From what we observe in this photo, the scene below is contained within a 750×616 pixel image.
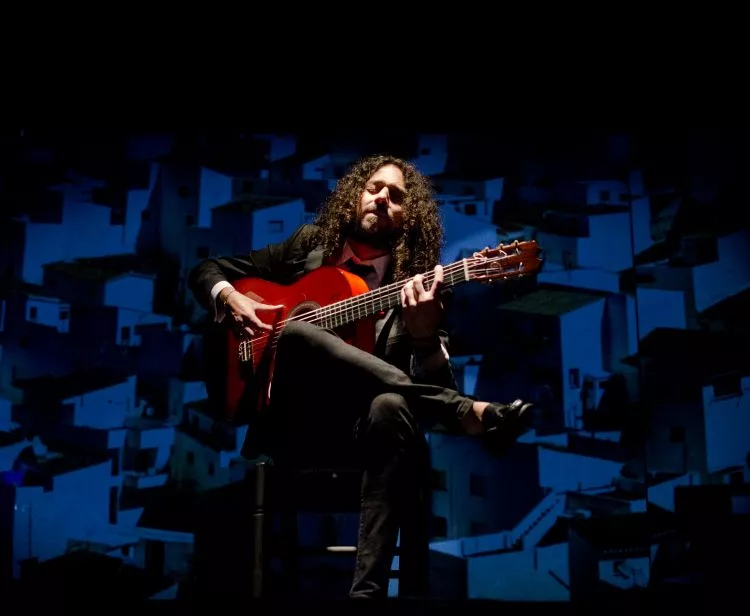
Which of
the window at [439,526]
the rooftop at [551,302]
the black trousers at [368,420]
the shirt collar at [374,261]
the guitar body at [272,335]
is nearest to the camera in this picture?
the black trousers at [368,420]

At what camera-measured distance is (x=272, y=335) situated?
212cm

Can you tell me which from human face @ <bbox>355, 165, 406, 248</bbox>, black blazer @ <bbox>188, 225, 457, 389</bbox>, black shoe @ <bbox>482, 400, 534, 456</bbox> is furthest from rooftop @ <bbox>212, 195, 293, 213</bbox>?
black shoe @ <bbox>482, 400, 534, 456</bbox>

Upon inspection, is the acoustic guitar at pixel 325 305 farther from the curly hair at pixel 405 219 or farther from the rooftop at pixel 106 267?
the rooftop at pixel 106 267

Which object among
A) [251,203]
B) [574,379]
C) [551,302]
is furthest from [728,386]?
[251,203]

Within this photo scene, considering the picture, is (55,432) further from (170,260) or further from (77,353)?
(170,260)

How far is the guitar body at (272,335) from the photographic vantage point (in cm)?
209

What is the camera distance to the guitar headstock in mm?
1993

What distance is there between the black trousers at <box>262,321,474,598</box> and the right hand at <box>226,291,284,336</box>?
12.3 inches

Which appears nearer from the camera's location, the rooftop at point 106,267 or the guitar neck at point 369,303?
the guitar neck at point 369,303

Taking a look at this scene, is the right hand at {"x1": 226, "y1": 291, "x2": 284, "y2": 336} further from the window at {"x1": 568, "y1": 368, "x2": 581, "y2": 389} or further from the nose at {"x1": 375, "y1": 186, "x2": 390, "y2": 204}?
the window at {"x1": 568, "y1": 368, "x2": 581, "y2": 389}

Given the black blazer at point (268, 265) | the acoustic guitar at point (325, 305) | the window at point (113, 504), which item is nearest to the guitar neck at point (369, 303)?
the acoustic guitar at point (325, 305)

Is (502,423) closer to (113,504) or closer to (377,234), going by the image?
(377,234)

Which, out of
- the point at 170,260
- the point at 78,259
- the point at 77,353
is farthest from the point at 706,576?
the point at 78,259

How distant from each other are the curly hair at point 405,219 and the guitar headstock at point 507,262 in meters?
→ 0.29
